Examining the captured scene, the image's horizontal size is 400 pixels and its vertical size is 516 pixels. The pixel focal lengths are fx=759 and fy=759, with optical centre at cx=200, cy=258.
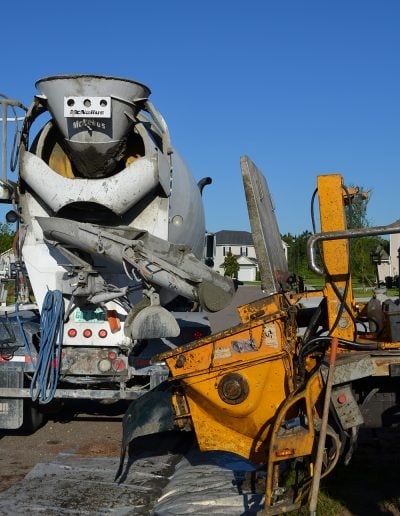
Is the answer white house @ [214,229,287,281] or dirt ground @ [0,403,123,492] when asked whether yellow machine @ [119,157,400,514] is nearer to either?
dirt ground @ [0,403,123,492]

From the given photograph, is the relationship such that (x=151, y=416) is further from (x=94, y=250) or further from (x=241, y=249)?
(x=241, y=249)

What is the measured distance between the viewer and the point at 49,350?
780 centimetres

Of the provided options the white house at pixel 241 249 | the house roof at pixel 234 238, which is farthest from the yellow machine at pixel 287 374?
the house roof at pixel 234 238

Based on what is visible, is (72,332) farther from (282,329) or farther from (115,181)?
(282,329)

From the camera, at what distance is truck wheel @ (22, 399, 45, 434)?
8.22 meters

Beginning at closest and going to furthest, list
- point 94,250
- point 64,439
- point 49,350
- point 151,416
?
point 151,416 → point 94,250 → point 49,350 → point 64,439

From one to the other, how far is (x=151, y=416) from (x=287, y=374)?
3.54ft

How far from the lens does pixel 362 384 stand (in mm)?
5090

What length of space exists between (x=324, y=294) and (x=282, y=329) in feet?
1.40

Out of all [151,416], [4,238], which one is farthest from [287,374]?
[4,238]

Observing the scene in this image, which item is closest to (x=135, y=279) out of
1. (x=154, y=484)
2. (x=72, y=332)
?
(x=72, y=332)

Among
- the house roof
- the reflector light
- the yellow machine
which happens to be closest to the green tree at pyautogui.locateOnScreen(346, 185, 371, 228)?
the yellow machine

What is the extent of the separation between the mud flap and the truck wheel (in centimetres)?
295

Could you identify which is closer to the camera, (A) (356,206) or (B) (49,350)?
(A) (356,206)
